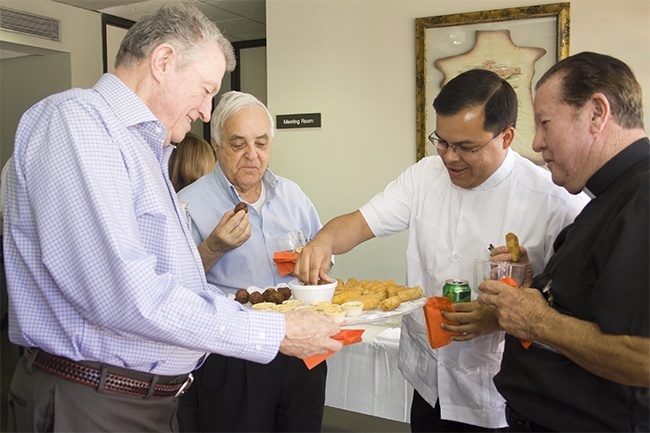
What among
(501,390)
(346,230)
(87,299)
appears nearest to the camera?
(87,299)

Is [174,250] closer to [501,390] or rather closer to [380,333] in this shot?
[501,390]

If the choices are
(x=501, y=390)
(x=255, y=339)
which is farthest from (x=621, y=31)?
(x=255, y=339)

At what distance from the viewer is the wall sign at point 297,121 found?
522 centimetres

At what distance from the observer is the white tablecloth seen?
301 centimetres

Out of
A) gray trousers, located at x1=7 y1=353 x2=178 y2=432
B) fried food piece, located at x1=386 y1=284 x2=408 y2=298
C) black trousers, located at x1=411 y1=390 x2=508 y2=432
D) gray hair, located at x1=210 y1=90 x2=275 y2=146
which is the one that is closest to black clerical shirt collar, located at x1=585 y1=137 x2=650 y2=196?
fried food piece, located at x1=386 y1=284 x2=408 y2=298

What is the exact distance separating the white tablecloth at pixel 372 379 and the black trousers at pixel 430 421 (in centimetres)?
80

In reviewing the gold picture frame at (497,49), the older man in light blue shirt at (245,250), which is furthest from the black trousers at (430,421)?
the gold picture frame at (497,49)

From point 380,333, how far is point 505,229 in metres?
1.30

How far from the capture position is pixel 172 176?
3168mm

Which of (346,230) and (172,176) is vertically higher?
(172,176)

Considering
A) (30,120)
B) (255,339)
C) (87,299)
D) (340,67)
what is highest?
(340,67)

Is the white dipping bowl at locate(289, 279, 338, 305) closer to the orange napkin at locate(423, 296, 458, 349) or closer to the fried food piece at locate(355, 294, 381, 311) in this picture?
the fried food piece at locate(355, 294, 381, 311)

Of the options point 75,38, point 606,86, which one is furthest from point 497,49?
point 75,38

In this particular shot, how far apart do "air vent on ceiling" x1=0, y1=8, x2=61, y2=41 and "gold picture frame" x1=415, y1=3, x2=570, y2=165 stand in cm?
395
